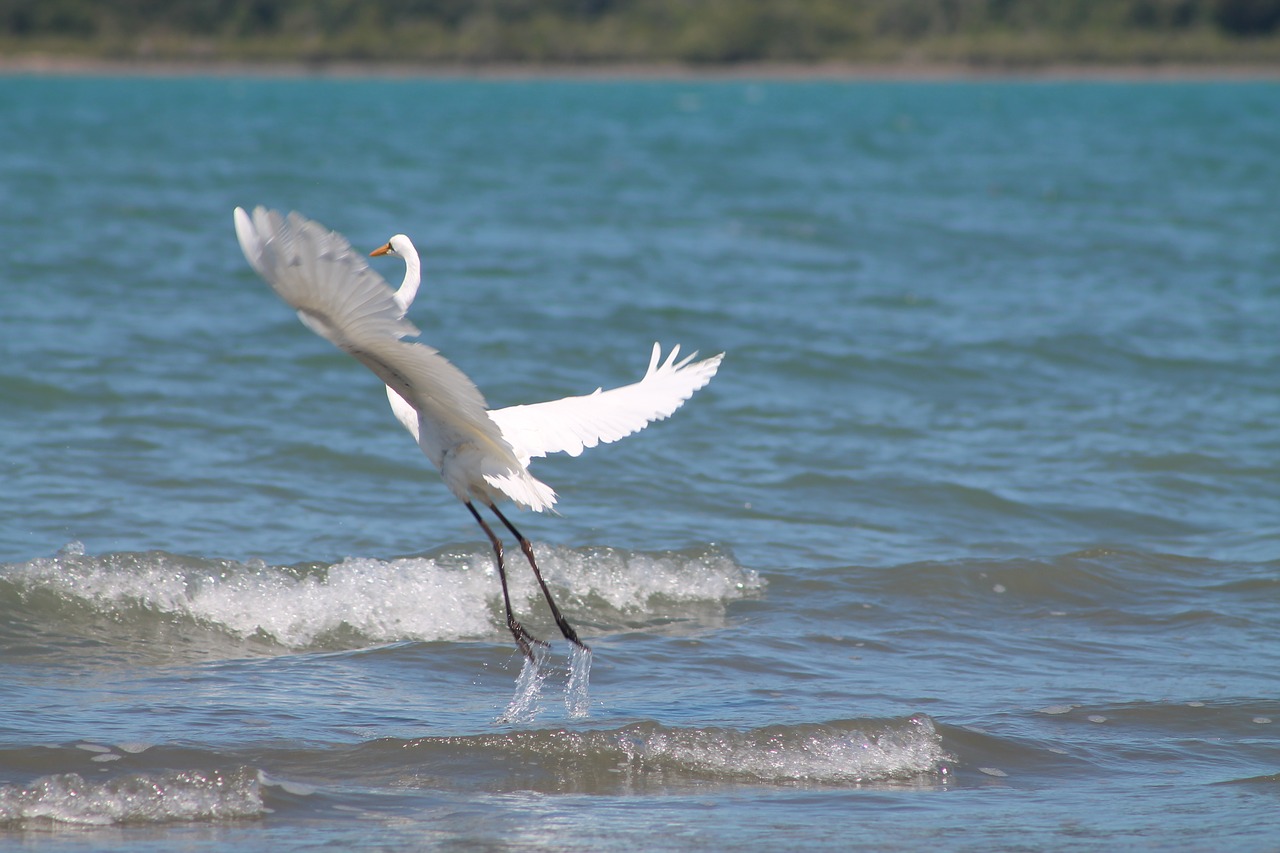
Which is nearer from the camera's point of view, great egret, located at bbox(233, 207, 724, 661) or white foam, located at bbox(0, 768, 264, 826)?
great egret, located at bbox(233, 207, 724, 661)

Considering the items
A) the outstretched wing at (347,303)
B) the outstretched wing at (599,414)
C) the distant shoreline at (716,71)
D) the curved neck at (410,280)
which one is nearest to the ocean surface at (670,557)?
the outstretched wing at (599,414)

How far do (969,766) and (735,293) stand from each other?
32.4ft

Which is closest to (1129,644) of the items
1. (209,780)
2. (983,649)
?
(983,649)

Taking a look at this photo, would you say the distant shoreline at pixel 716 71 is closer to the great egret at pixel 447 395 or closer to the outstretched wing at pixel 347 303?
the great egret at pixel 447 395

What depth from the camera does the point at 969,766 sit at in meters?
5.17

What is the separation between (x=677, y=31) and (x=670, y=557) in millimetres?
93780

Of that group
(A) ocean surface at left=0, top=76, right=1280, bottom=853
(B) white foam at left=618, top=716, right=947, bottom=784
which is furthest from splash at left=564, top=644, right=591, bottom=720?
(B) white foam at left=618, top=716, right=947, bottom=784

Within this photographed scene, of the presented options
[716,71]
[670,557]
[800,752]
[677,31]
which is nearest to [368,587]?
[670,557]

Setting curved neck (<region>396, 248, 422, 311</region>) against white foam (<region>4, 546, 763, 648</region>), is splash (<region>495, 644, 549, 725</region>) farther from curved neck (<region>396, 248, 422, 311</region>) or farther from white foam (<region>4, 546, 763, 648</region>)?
curved neck (<region>396, 248, 422, 311</region>)

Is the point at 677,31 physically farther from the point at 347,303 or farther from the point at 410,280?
the point at 347,303

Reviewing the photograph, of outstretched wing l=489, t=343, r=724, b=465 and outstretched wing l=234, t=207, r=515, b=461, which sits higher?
outstretched wing l=234, t=207, r=515, b=461

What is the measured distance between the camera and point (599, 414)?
595 centimetres

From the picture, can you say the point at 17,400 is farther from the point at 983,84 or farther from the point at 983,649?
the point at 983,84

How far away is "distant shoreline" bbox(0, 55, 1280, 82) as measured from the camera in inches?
3565
